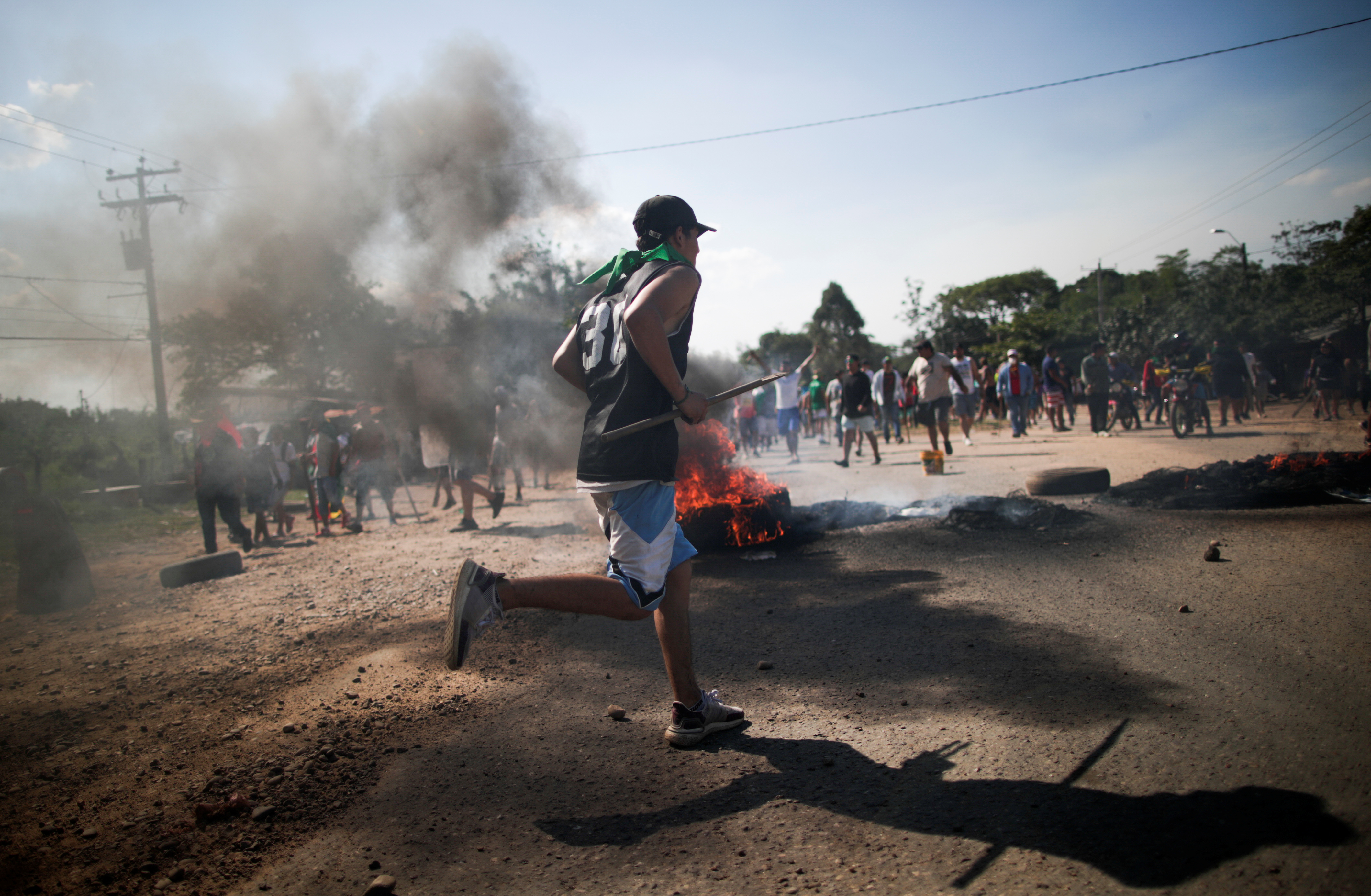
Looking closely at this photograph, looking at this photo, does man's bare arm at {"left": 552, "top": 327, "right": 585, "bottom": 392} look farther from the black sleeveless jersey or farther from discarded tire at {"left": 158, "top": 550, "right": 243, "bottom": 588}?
discarded tire at {"left": 158, "top": 550, "right": 243, "bottom": 588}

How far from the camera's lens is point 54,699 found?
12.7 feet

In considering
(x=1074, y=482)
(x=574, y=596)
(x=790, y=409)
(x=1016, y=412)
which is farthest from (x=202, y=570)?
(x=1016, y=412)

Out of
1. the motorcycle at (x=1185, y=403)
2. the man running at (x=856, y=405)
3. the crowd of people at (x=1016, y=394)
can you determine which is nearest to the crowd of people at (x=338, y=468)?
the crowd of people at (x=1016, y=394)

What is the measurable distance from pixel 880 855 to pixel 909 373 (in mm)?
13086

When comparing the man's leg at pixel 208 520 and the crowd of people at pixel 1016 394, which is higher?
the crowd of people at pixel 1016 394

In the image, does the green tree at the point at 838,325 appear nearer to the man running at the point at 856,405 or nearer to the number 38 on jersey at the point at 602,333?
the man running at the point at 856,405

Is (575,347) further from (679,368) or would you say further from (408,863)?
(408,863)

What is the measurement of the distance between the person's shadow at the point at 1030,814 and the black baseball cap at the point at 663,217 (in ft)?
6.39

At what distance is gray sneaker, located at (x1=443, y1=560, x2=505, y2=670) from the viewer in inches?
99.3

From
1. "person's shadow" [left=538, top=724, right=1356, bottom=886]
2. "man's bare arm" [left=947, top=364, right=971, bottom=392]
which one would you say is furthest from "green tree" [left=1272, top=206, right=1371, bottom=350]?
"person's shadow" [left=538, top=724, right=1356, bottom=886]

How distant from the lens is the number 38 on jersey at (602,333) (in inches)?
107

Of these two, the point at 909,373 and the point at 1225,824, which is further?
the point at 909,373

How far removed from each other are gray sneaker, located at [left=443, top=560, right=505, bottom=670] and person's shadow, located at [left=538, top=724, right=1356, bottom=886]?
2.16 ft

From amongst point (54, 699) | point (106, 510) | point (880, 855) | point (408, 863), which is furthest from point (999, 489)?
point (106, 510)
